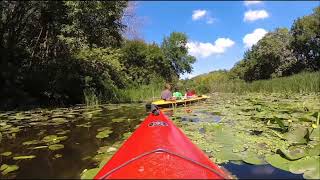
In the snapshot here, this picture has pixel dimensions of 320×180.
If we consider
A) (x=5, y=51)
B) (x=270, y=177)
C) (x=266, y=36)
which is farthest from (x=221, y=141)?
(x=266, y=36)

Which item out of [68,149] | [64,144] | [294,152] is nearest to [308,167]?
[294,152]

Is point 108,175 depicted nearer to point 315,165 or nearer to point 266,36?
point 315,165

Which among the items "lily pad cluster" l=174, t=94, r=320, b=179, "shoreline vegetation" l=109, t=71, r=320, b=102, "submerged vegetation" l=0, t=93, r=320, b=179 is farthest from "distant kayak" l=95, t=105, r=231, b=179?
"shoreline vegetation" l=109, t=71, r=320, b=102

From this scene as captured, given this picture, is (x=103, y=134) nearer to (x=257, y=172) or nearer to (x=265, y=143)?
(x=265, y=143)

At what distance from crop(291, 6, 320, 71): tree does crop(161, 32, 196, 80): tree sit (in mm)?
12896

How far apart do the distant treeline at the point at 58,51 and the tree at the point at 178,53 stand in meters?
27.6

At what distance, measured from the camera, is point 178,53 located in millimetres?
46969

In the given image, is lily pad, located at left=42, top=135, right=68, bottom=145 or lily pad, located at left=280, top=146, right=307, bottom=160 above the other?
lily pad, located at left=42, top=135, right=68, bottom=145

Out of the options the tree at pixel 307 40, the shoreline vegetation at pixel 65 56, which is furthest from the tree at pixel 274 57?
the shoreline vegetation at pixel 65 56

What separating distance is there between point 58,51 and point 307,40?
30.3 metres

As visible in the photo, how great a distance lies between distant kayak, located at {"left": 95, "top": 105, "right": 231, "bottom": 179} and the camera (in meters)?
3.46

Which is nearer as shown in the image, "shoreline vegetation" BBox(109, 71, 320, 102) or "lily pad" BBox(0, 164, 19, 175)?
"lily pad" BBox(0, 164, 19, 175)

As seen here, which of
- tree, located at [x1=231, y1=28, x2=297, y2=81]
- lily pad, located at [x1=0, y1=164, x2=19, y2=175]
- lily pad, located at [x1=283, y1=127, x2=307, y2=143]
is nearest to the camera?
lily pad, located at [x1=0, y1=164, x2=19, y2=175]

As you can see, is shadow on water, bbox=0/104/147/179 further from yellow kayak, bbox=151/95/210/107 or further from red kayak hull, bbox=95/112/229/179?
yellow kayak, bbox=151/95/210/107
